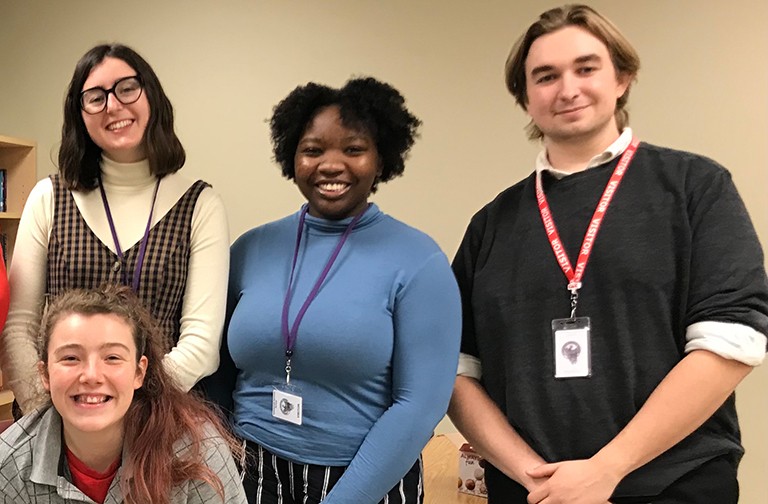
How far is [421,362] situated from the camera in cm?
145

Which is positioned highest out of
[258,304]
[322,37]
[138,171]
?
[322,37]

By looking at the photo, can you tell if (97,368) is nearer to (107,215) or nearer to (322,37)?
(107,215)

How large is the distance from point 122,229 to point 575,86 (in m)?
1.14

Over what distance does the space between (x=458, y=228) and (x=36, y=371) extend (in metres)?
2.21

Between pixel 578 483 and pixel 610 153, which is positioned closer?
pixel 578 483

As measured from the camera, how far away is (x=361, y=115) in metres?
1.64

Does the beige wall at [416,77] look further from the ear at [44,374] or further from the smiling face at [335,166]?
the ear at [44,374]

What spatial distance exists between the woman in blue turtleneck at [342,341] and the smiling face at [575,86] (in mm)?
417

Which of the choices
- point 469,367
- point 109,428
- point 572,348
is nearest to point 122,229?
point 109,428

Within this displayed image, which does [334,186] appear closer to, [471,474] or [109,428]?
[109,428]

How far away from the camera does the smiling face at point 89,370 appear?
1336 millimetres

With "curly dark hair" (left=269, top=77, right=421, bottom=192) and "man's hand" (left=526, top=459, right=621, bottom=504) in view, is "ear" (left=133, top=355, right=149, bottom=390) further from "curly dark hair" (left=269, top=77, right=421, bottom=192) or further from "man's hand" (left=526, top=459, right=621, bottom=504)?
"man's hand" (left=526, top=459, right=621, bottom=504)

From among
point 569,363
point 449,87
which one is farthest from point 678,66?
point 569,363

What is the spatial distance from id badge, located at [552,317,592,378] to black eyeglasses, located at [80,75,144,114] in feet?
3.87
